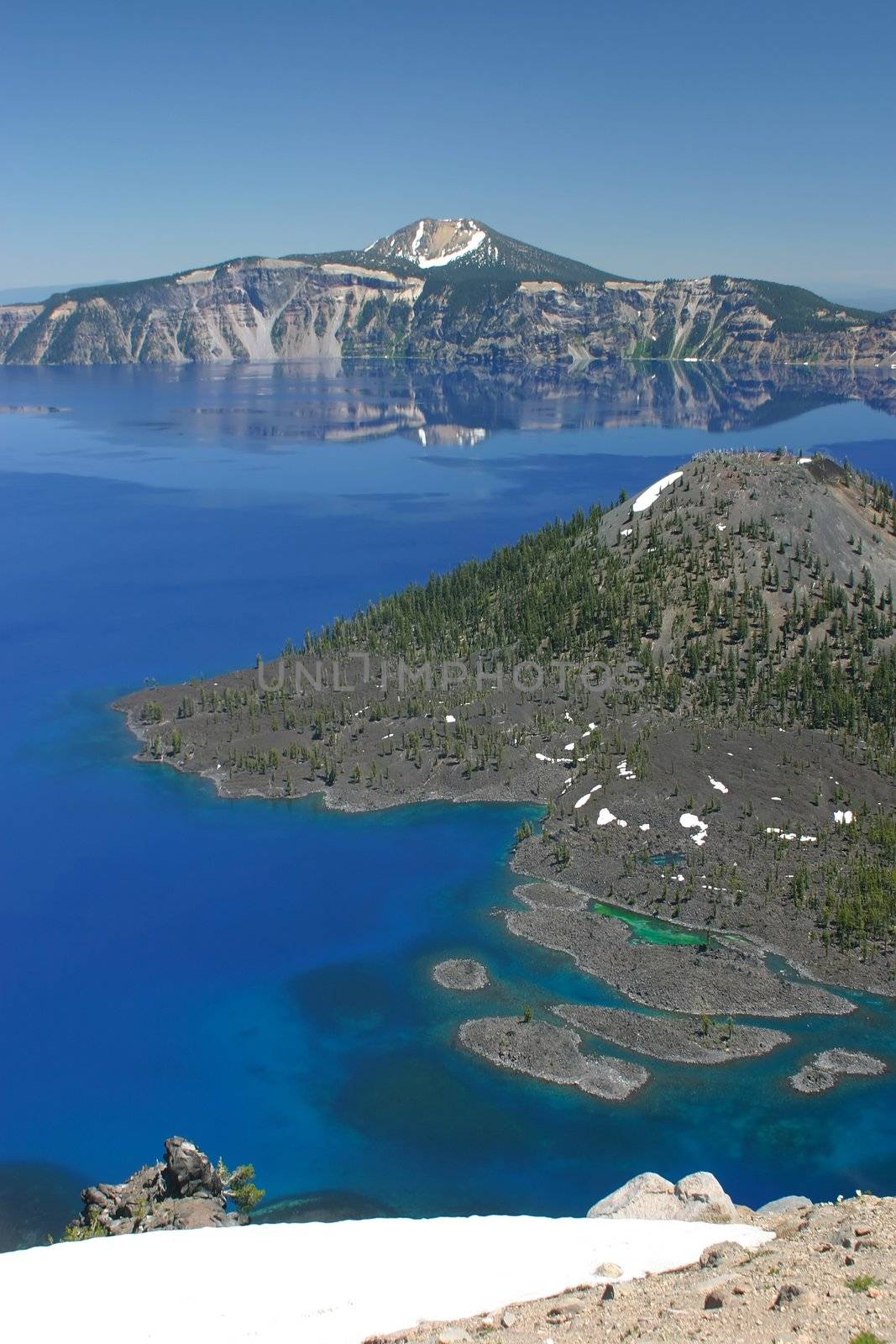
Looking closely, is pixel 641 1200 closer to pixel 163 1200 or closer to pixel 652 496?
pixel 163 1200

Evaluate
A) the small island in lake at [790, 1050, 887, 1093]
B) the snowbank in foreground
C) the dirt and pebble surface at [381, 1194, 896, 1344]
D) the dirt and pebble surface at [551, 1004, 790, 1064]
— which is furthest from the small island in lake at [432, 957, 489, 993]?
the dirt and pebble surface at [381, 1194, 896, 1344]

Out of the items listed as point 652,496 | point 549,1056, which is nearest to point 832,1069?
point 549,1056

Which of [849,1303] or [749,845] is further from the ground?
[849,1303]

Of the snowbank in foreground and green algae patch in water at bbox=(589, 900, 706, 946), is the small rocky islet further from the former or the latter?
the snowbank in foreground

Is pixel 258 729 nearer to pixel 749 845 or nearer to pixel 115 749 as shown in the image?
pixel 115 749

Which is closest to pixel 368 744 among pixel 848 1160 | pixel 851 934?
pixel 851 934

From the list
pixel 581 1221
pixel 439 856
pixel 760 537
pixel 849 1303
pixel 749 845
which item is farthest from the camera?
pixel 760 537
